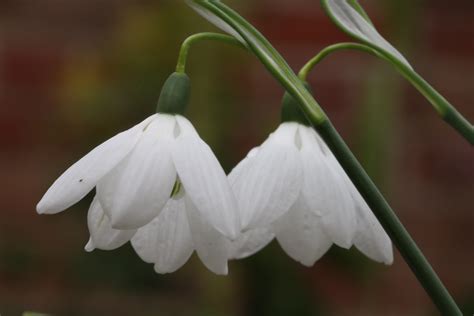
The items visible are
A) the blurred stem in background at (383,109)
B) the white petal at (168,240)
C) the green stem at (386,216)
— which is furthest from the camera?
the blurred stem in background at (383,109)

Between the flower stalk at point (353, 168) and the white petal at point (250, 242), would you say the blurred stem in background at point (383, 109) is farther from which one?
the flower stalk at point (353, 168)

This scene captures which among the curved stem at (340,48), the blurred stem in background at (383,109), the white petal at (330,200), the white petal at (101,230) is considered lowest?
the blurred stem in background at (383,109)

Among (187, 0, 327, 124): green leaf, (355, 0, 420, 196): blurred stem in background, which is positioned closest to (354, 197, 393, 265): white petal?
(187, 0, 327, 124): green leaf

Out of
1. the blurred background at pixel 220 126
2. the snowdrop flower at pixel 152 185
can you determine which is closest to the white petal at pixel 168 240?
the snowdrop flower at pixel 152 185

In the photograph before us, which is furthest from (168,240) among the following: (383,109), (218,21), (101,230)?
(383,109)

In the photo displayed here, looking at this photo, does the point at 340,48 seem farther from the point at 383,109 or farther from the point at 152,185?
the point at 383,109

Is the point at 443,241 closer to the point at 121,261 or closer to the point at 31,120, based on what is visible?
the point at 121,261

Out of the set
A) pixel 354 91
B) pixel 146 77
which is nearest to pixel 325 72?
pixel 354 91
